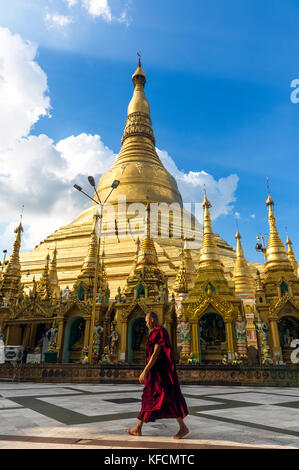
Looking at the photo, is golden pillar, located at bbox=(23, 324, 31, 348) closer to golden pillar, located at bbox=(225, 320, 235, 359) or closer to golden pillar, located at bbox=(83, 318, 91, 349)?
golden pillar, located at bbox=(83, 318, 91, 349)

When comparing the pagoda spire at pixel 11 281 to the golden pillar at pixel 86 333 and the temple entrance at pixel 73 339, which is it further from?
the golden pillar at pixel 86 333

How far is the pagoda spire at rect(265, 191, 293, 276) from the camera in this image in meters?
20.9

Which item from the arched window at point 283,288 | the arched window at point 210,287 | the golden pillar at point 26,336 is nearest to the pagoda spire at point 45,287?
the golden pillar at point 26,336

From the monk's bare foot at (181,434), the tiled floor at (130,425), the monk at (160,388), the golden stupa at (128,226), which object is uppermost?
the golden stupa at (128,226)

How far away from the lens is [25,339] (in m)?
23.4

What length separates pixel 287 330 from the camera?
18.5 m

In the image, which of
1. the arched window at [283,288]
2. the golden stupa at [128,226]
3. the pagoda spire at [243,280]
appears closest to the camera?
the arched window at [283,288]

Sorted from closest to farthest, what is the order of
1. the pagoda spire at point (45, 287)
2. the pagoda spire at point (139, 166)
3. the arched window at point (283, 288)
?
the arched window at point (283, 288) < the pagoda spire at point (45, 287) < the pagoda spire at point (139, 166)

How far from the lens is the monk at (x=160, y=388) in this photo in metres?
4.22

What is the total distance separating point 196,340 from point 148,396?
14.4 meters

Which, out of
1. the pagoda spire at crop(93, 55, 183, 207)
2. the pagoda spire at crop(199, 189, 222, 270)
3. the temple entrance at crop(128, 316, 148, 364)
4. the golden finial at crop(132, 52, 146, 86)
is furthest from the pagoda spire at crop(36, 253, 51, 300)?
the golden finial at crop(132, 52, 146, 86)

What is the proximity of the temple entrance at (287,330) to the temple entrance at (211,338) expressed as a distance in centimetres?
324

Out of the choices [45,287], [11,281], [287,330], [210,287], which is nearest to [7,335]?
[11,281]

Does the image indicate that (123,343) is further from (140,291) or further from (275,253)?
(275,253)
